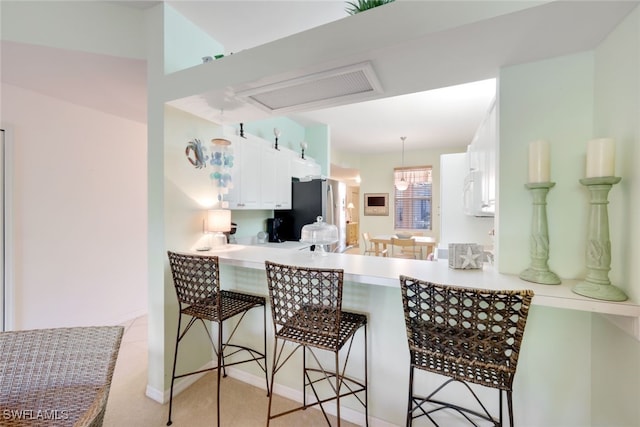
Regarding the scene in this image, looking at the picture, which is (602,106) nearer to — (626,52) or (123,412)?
(626,52)

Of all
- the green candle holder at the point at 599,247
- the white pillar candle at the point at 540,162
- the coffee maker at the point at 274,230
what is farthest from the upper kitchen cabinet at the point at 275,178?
the green candle holder at the point at 599,247

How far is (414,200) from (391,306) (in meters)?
5.35

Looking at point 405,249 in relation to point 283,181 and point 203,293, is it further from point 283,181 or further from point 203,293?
point 203,293

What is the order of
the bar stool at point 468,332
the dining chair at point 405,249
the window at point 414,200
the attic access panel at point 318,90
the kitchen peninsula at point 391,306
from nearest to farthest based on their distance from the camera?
the bar stool at point 468,332, the kitchen peninsula at point 391,306, the attic access panel at point 318,90, the dining chair at point 405,249, the window at point 414,200

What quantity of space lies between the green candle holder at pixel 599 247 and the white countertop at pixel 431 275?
0.05 m

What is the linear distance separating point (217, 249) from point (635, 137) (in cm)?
244

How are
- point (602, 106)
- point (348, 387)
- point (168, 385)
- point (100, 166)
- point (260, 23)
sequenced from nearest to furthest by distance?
point (602, 106)
point (348, 387)
point (168, 385)
point (260, 23)
point (100, 166)

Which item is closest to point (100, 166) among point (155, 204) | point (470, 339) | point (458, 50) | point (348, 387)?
point (155, 204)

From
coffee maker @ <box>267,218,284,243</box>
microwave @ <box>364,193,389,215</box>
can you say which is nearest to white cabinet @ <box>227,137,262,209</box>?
coffee maker @ <box>267,218,284,243</box>

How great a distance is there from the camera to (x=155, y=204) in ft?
6.31

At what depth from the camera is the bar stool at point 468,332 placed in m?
0.98

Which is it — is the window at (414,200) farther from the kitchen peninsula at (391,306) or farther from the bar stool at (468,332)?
the bar stool at (468,332)

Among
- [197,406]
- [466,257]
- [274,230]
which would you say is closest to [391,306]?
[466,257]

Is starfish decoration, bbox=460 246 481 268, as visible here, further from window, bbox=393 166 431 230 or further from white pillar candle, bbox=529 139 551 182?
window, bbox=393 166 431 230
